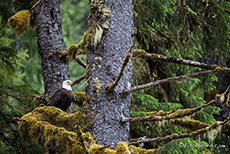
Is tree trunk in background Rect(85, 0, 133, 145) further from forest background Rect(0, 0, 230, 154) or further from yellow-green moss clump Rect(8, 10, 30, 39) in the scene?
yellow-green moss clump Rect(8, 10, 30, 39)

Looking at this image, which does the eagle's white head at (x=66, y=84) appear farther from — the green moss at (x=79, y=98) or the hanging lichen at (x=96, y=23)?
the hanging lichen at (x=96, y=23)

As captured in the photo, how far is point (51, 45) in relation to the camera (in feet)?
14.3

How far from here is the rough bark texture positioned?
168 inches

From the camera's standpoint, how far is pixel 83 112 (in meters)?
3.03

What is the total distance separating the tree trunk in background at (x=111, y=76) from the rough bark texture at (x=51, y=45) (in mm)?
1214

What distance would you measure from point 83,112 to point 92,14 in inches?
50.7

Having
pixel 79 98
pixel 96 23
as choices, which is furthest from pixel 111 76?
pixel 79 98

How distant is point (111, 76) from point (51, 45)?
5.65 ft

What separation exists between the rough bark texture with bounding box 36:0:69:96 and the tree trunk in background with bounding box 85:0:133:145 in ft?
3.98

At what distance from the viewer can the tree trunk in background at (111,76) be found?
2922 mm

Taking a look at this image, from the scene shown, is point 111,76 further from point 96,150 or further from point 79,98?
point 79,98

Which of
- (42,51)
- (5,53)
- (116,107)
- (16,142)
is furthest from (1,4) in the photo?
(116,107)

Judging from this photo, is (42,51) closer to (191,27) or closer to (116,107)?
(116,107)

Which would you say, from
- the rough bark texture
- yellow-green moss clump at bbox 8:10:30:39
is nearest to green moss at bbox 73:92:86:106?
the rough bark texture
